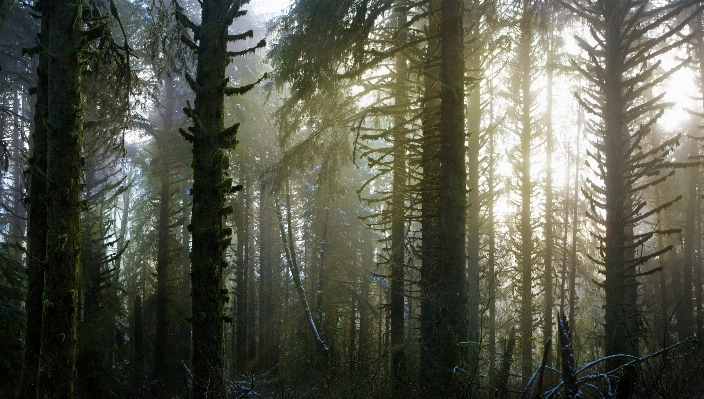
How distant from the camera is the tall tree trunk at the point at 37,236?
799cm

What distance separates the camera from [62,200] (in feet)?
22.9

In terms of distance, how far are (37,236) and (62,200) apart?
2081mm

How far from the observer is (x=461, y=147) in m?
6.58

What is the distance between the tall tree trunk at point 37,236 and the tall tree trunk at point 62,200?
1.07 meters

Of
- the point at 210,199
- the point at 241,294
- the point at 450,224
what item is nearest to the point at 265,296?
the point at 241,294

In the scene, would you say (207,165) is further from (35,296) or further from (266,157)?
(266,157)

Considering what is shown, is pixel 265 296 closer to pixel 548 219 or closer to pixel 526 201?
pixel 548 219

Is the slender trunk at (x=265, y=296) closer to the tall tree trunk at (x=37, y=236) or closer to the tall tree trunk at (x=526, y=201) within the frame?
the tall tree trunk at (x=526, y=201)

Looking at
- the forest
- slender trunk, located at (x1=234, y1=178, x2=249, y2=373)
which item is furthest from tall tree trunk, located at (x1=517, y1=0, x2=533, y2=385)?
slender trunk, located at (x1=234, y1=178, x2=249, y2=373)

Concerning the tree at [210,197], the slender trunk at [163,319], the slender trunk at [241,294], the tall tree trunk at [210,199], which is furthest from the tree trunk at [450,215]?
the slender trunk at [241,294]

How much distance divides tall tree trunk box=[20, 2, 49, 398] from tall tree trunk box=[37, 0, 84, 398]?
1.07m

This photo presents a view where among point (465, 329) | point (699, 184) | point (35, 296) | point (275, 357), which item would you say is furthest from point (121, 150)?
point (699, 184)

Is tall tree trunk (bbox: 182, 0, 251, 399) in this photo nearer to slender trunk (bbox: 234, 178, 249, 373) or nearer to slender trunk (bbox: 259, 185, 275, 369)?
slender trunk (bbox: 234, 178, 249, 373)

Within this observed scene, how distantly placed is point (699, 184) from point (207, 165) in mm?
20787
